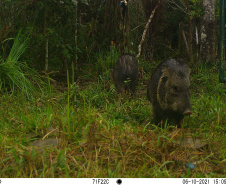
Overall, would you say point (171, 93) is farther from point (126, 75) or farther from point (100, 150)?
point (126, 75)

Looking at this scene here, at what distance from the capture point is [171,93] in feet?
11.0

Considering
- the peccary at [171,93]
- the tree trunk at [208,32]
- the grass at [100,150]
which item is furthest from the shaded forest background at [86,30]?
the grass at [100,150]

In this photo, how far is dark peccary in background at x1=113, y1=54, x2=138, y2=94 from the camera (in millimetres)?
5016

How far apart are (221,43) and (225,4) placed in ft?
1.63

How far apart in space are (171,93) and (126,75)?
1751 mm

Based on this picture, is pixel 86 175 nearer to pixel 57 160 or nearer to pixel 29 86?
pixel 57 160

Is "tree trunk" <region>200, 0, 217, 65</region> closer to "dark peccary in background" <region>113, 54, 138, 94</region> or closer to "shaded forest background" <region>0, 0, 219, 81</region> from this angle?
"shaded forest background" <region>0, 0, 219, 81</region>

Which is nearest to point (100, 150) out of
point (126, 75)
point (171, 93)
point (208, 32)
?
point (171, 93)

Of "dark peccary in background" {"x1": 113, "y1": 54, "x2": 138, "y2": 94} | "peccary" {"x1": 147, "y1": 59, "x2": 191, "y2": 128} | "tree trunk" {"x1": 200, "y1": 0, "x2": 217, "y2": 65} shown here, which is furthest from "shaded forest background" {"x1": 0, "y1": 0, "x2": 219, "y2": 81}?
"peccary" {"x1": 147, "y1": 59, "x2": 191, "y2": 128}

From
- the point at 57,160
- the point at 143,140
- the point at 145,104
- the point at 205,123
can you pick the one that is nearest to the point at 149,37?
the point at 145,104

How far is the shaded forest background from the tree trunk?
0.04 meters

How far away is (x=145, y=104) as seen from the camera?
14.8 ft

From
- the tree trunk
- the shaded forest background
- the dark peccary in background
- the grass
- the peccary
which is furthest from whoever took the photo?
the tree trunk

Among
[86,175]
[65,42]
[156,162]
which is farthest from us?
[65,42]
